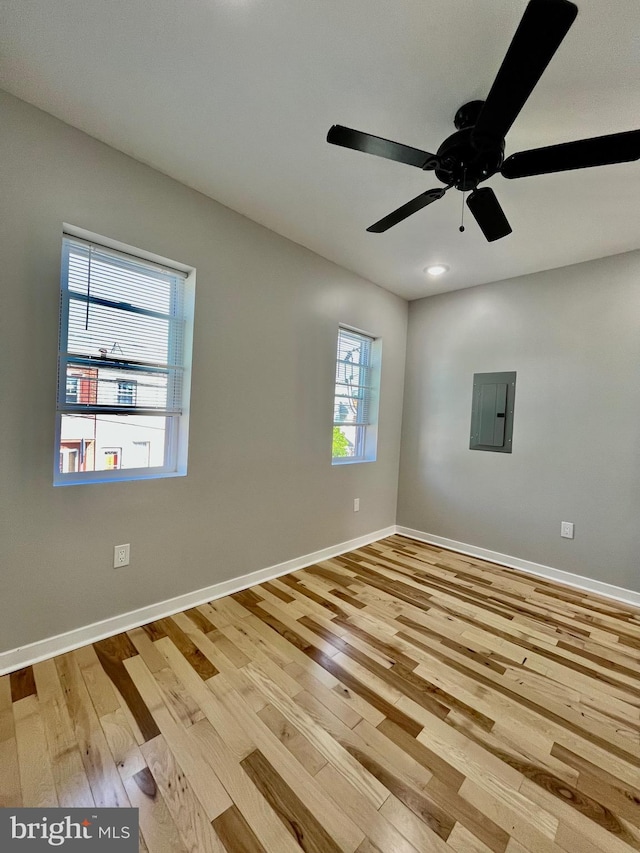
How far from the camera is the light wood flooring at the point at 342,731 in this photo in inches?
44.3

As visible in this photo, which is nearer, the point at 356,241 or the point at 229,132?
the point at 229,132

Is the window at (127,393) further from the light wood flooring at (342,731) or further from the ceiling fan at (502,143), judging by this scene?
the ceiling fan at (502,143)

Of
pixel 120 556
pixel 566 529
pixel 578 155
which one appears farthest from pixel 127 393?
pixel 566 529

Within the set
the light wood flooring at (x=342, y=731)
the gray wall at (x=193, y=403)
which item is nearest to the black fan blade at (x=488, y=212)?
the gray wall at (x=193, y=403)

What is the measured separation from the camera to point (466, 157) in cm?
150

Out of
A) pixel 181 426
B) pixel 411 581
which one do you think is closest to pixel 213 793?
pixel 181 426

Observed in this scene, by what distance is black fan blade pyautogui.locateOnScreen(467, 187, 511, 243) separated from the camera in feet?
5.44

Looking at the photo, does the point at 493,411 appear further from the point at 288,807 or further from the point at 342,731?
the point at 288,807

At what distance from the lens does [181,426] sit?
92.7 inches

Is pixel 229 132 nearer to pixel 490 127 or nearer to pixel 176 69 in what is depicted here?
pixel 176 69

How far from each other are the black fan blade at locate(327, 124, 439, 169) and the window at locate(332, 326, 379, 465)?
1.96 metres

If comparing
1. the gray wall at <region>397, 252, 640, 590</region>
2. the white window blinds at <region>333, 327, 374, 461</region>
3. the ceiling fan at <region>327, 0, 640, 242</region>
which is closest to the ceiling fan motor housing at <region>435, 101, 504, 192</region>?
the ceiling fan at <region>327, 0, 640, 242</region>

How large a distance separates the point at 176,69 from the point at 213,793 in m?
2.72

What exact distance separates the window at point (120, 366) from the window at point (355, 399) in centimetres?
151
